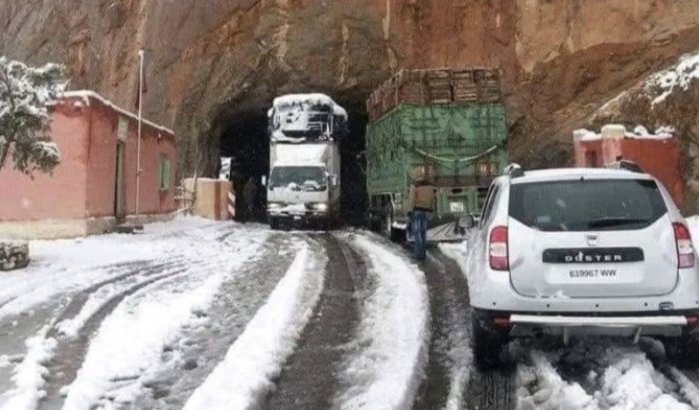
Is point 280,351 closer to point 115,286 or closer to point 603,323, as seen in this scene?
point 603,323

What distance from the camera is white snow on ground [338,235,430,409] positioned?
4.81 m

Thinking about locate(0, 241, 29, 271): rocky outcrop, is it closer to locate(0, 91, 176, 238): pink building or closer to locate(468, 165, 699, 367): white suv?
locate(0, 91, 176, 238): pink building

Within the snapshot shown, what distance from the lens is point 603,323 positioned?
4.99 m

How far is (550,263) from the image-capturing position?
5184mm

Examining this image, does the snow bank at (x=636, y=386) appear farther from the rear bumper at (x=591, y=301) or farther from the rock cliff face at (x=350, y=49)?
the rock cliff face at (x=350, y=49)

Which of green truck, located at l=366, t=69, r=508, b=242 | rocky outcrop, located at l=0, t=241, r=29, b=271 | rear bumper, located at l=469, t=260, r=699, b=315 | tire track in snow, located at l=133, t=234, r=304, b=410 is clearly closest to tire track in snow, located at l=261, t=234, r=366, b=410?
tire track in snow, located at l=133, t=234, r=304, b=410

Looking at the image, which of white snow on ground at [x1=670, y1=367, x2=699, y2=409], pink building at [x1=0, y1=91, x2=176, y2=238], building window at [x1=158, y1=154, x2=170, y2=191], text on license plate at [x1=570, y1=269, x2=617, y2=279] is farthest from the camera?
building window at [x1=158, y1=154, x2=170, y2=191]

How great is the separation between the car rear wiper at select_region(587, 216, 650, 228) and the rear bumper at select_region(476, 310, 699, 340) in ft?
2.28

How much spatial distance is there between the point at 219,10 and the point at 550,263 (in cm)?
2680

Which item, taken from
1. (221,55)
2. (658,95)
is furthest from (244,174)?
(658,95)

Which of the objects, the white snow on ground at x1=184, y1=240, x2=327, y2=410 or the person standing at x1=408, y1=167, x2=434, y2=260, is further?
the person standing at x1=408, y1=167, x2=434, y2=260

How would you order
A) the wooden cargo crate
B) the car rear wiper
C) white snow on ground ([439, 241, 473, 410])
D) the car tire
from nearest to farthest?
white snow on ground ([439, 241, 473, 410])
the car rear wiper
the car tire
the wooden cargo crate

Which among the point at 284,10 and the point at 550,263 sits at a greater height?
the point at 284,10

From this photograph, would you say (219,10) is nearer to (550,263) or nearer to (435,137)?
(435,137)
